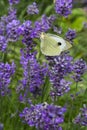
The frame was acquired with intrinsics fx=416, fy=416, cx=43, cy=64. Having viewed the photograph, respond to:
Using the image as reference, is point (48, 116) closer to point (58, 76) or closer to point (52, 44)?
point (58, 76)

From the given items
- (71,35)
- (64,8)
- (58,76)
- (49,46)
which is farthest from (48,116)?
(64,8)

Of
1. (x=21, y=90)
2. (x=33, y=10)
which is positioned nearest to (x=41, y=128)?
(x=21, y=90)

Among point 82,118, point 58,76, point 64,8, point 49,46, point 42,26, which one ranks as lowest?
point 82,118

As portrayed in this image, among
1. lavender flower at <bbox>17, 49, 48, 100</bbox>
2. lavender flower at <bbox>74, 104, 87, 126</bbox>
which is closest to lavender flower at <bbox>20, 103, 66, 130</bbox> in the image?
lavender flower at <bbox>74, 104, 87, 126</bbox>

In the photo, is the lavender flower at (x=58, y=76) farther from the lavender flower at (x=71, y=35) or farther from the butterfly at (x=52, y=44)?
the lavender flower at (x=71, y=35)

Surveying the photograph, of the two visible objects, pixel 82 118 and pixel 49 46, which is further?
pixel 49 46

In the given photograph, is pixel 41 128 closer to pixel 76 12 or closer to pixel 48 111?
pixel 48 111
